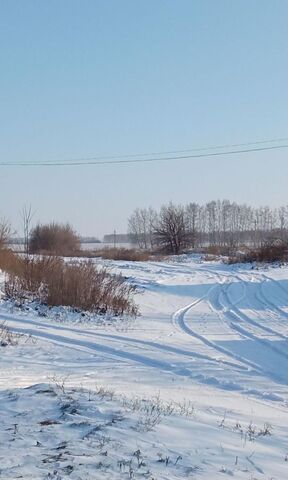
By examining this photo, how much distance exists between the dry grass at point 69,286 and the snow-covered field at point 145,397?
2.23 ft

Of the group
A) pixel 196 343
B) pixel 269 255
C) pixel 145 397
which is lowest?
pixel 196 343

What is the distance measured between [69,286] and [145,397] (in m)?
9.17

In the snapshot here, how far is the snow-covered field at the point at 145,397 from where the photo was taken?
4320mm

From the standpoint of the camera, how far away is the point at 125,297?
16.9 m

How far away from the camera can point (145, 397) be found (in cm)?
692

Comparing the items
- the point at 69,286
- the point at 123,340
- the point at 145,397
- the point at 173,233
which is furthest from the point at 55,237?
the point at 145,397

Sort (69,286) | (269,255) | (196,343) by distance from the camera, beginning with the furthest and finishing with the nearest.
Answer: (269,255) → (69,286) → (196,343)

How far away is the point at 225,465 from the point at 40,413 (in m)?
2.02

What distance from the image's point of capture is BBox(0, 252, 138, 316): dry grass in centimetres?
1576

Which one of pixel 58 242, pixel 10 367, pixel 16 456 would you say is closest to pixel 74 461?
pixel 16 456

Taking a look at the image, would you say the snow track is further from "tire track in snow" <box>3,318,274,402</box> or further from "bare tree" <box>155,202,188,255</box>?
"bare tree" <box>155,202,188,255</box>

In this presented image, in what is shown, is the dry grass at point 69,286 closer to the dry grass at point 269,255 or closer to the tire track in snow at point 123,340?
the tire track in snow at point 123,340

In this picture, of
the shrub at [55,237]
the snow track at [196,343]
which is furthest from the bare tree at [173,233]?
the snow track at [196,343]

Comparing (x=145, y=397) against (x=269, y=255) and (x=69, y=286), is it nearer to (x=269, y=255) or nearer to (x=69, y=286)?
(x=69, y=286)
